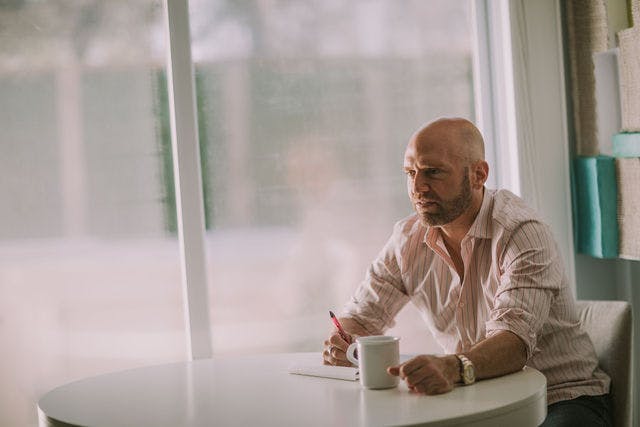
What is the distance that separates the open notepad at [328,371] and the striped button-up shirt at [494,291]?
343mm

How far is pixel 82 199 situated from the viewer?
9.09ft

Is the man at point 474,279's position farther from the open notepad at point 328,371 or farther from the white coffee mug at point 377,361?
the white coffee mug at point 377,361

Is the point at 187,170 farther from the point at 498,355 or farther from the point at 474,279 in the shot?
the point at 498,355

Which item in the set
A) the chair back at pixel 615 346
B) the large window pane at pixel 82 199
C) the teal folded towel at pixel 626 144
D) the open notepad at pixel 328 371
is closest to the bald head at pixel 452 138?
the chair back at pixel 615 346

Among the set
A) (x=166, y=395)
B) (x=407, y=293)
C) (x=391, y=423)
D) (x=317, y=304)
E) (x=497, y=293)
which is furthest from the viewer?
(x=317, y=304)

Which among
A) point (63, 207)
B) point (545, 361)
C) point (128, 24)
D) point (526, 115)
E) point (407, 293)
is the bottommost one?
point (545, 361)

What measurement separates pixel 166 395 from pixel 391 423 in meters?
0.56

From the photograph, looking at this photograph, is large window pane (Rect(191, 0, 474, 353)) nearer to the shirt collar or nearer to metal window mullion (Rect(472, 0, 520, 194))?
metal window mullion (Rect(472, 0, 520, 194))

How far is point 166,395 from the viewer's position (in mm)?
1755

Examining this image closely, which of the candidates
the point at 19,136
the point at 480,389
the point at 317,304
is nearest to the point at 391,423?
the point at 480,389

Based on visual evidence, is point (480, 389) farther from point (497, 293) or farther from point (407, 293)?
point (407, 293)

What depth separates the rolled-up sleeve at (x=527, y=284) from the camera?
6.24 feet

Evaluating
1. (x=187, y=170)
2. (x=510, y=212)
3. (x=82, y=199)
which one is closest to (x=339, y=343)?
(x=510, y=212)

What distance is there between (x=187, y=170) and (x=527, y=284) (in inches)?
51.4
